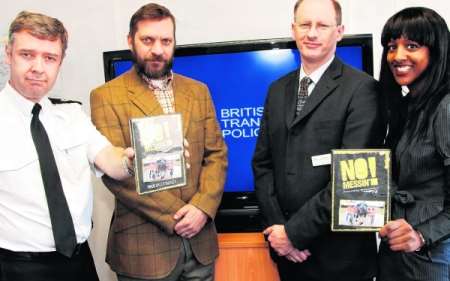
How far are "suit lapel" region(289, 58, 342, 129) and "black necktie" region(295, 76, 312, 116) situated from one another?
7 centimetres

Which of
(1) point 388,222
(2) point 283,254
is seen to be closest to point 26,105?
(2) point 283,254

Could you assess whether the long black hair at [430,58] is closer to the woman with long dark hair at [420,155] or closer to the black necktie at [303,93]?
the woman with long dark hair at [420,155]

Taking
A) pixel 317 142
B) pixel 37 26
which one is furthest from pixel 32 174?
pixel 317 142

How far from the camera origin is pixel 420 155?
5.59 ft

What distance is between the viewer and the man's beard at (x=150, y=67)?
85.9 inches

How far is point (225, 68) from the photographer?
8.95 feet

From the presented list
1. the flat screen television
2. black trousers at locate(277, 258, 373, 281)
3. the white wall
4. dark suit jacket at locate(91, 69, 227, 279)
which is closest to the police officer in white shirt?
dark suit jacket at locate(91, 69, 227, 279)

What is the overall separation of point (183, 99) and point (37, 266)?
95cm

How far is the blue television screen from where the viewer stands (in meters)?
2.69

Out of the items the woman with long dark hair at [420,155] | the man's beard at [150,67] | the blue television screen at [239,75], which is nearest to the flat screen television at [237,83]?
the blue television screen at [239,75]

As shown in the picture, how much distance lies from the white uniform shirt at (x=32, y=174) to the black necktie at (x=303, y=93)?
91 cm

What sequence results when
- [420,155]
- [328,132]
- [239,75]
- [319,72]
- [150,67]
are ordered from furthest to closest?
1. [239,75]
2. [150,67]
3. [319,72]
4. [328,132]
5. [420,155]

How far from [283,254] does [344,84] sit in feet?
2.54

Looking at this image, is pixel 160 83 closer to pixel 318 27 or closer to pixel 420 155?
pixel 318 27
